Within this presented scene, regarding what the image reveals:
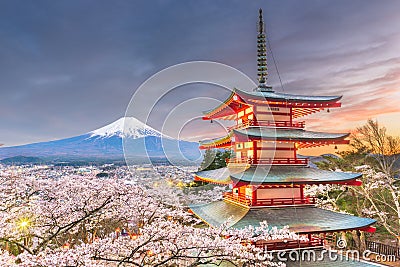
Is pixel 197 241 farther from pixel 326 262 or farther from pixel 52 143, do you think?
pixel 52 143

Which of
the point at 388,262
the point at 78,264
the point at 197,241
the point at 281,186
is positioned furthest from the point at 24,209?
the point at 388,262

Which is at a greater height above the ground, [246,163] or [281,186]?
[246,163]

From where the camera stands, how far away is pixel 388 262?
17.3m

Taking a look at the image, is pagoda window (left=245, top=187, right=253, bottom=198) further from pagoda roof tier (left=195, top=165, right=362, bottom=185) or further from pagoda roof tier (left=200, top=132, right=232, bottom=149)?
pagoda roof tier (left=200, top=132, right=232, bottom=149)

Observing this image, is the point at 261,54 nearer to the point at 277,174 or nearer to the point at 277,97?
the point at 277,97

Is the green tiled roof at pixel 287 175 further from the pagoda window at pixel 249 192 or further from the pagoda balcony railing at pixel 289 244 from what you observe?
the pagoda balcony railing at pixel 289 244

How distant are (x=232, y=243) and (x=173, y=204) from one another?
16.0 m

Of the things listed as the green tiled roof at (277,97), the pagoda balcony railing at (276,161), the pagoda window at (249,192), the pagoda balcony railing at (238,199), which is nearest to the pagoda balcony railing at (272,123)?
the green tiled roof at (277,97)

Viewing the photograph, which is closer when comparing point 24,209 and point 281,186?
point 24,209

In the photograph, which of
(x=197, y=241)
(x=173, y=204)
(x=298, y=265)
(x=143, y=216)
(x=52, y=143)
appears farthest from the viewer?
(x=52, y=143)

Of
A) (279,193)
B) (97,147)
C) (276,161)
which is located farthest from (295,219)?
(97,147)

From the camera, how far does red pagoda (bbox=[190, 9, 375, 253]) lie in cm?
1142

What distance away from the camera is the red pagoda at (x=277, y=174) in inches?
450

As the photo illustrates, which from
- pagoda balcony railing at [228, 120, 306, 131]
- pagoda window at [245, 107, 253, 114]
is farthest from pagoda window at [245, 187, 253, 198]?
pagoda window at [245, 107, 253, 114]
